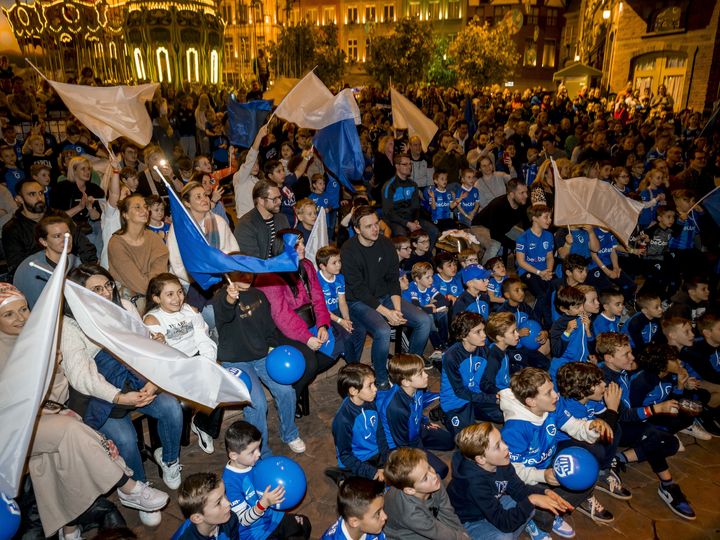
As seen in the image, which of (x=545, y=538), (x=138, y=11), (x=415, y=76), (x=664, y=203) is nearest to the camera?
(x=545, y=538)

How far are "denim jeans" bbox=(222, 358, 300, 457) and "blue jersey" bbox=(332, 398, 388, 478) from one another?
30.1 inches

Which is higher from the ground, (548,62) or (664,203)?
(548,62)

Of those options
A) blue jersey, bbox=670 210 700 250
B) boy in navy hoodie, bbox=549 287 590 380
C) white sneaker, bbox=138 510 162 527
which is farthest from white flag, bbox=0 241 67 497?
blue jersey, bbox=670 210 700 250

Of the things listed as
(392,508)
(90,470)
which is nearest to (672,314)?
(392,508)

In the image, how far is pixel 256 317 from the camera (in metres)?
4.55

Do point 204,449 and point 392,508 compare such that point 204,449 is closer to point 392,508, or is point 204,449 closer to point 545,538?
point 392,508

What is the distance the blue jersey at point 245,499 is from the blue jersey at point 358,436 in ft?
2.26

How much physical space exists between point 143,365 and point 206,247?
3.12 ft

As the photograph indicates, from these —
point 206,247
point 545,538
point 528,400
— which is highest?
point 206,247

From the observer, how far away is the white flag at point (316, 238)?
6016mm

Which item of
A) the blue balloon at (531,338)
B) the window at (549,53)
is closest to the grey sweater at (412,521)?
the blue balloon at (531,338)

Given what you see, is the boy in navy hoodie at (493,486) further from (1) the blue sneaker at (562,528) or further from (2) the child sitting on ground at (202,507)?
(2) the child sitting on ground at (202,507)

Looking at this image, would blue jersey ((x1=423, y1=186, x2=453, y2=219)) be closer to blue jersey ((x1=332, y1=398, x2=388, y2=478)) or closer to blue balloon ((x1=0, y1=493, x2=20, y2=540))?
blue jersey ((x1=332, y1=398, x2=388, y2=478))

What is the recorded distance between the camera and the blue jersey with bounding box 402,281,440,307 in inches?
249
